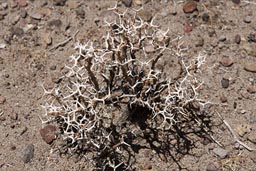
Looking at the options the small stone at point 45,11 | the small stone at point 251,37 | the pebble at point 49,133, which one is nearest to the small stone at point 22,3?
the small stone at point 45,11

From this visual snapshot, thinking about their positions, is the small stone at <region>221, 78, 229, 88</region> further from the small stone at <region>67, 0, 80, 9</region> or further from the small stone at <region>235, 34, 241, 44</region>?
the small stone at <region>67, 0, 80, 9</region>

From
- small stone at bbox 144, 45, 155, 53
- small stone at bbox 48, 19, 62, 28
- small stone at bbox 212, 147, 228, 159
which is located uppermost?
small stone at bbox 48, 19, 62, 28

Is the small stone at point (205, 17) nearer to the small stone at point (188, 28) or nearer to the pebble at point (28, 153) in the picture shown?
the small stone at point (188, 28)

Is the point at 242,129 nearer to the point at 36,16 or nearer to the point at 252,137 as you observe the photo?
the point at 252,137

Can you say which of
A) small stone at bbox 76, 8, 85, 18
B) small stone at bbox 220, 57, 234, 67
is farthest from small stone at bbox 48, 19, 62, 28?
small stone at bbox 220, 57, 234, 67

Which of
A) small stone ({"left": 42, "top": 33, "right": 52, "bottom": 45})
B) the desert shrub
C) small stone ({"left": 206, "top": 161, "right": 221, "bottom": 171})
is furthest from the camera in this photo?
small stone ({"left": 42, "top": 33, "right": 52, "bottom": 45})

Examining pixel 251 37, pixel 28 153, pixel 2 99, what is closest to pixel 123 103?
pixel 28 153

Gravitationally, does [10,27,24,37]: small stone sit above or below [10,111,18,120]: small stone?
above
